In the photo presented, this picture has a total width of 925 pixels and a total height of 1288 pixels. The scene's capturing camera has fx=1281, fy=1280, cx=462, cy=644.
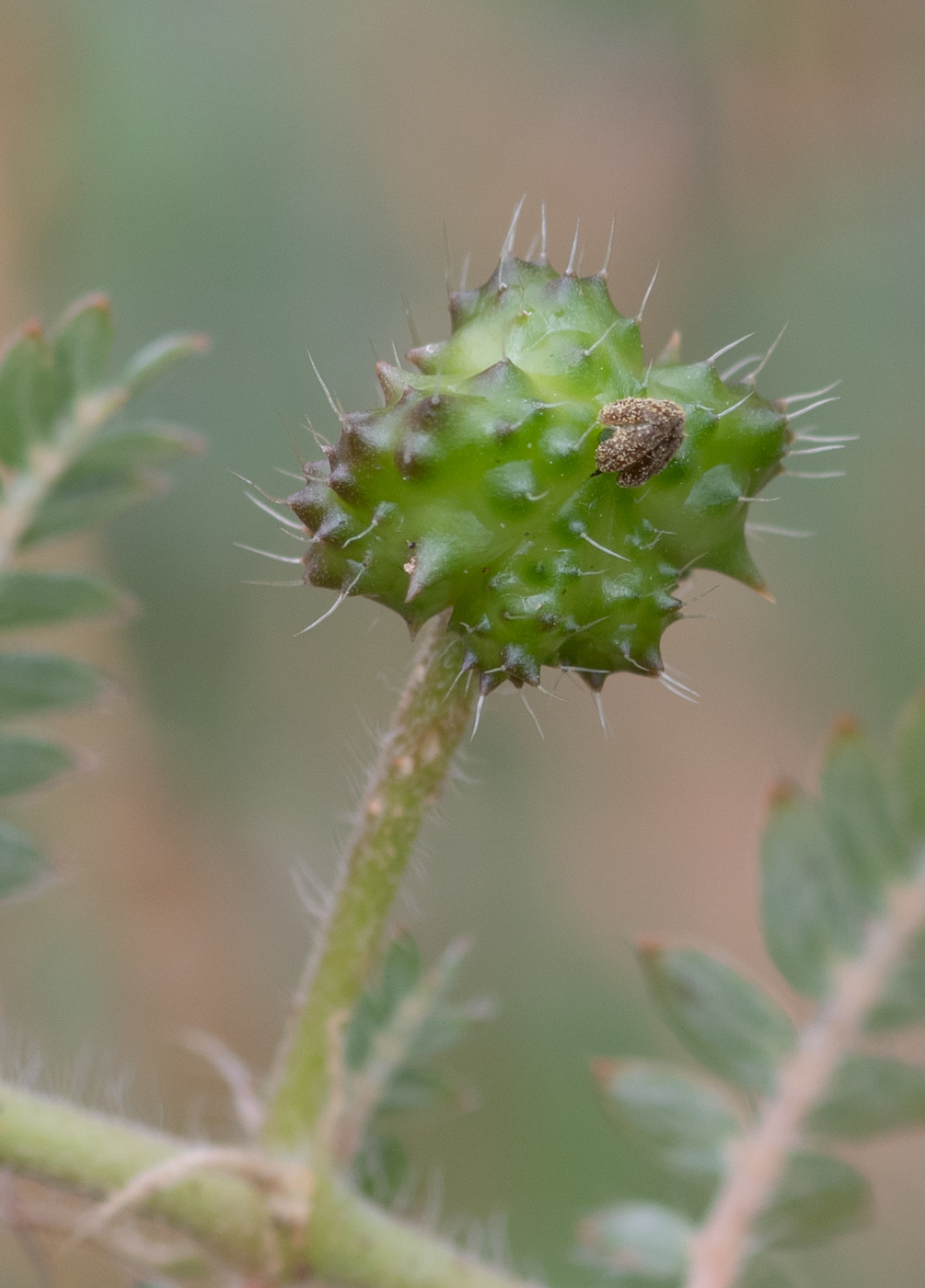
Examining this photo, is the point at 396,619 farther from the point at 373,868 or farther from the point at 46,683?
the point at 373,868

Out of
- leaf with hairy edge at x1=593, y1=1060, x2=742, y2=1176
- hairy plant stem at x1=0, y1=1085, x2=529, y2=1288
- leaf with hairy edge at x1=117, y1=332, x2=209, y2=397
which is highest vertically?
leaf with hairy edge at x1=117, y1=332, x2=209, y2=397

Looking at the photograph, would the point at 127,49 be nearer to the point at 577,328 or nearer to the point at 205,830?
the point at 205,830

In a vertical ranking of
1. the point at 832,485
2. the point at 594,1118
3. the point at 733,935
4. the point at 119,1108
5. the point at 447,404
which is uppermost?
the point at 832,485

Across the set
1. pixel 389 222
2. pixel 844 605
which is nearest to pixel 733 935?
pixel 844 605

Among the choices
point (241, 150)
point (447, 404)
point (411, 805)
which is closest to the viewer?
point (447, 404)

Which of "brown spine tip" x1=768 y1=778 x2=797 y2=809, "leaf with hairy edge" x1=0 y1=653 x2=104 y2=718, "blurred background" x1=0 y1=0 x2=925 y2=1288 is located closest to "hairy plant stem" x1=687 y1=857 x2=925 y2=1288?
"brown spine tip" x1=768 y1=778 x2=797 y2=809

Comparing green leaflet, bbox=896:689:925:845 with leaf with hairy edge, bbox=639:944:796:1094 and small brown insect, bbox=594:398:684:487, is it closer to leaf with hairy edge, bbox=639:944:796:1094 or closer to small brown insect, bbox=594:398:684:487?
leaf with hairy edge, bbox=639:944:796:1094

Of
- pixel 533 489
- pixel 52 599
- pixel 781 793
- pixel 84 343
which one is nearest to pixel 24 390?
pixel 84 343
